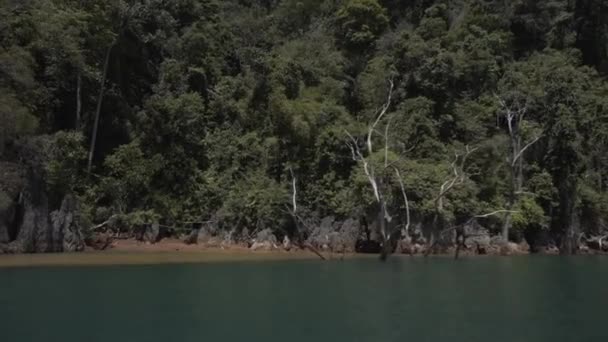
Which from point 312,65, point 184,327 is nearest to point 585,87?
point 312,65

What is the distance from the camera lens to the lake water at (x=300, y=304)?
14266 millimetres

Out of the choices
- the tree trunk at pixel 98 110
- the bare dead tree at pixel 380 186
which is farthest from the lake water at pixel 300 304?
the tree trunk at pixel 98 110

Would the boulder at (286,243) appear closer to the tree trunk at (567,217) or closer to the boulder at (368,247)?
the boulder at (368,247)

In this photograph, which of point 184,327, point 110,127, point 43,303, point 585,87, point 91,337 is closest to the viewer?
point 91,337

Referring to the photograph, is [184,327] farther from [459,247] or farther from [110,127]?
[110,127]

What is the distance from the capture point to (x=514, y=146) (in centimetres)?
4200

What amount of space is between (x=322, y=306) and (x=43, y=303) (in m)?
7.73

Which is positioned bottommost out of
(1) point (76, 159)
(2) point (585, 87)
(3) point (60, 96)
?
(1) point (76, 159)

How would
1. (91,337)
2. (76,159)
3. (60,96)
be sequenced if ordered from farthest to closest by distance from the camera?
(60,96) < (76,159) < (91,337)

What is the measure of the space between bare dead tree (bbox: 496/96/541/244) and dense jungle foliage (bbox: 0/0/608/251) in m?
0.17

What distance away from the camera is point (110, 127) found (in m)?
42.1

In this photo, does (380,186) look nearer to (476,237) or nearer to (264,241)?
(476,237)

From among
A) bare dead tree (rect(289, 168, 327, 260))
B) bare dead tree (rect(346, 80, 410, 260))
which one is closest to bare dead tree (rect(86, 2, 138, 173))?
bare dead tree (rect(289, 168, 327, 260))

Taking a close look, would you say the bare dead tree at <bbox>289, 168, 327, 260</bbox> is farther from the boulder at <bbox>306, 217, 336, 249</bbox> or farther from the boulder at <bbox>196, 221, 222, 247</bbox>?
the boulder at <bbox>196, 221, 222, 247</bbox>
